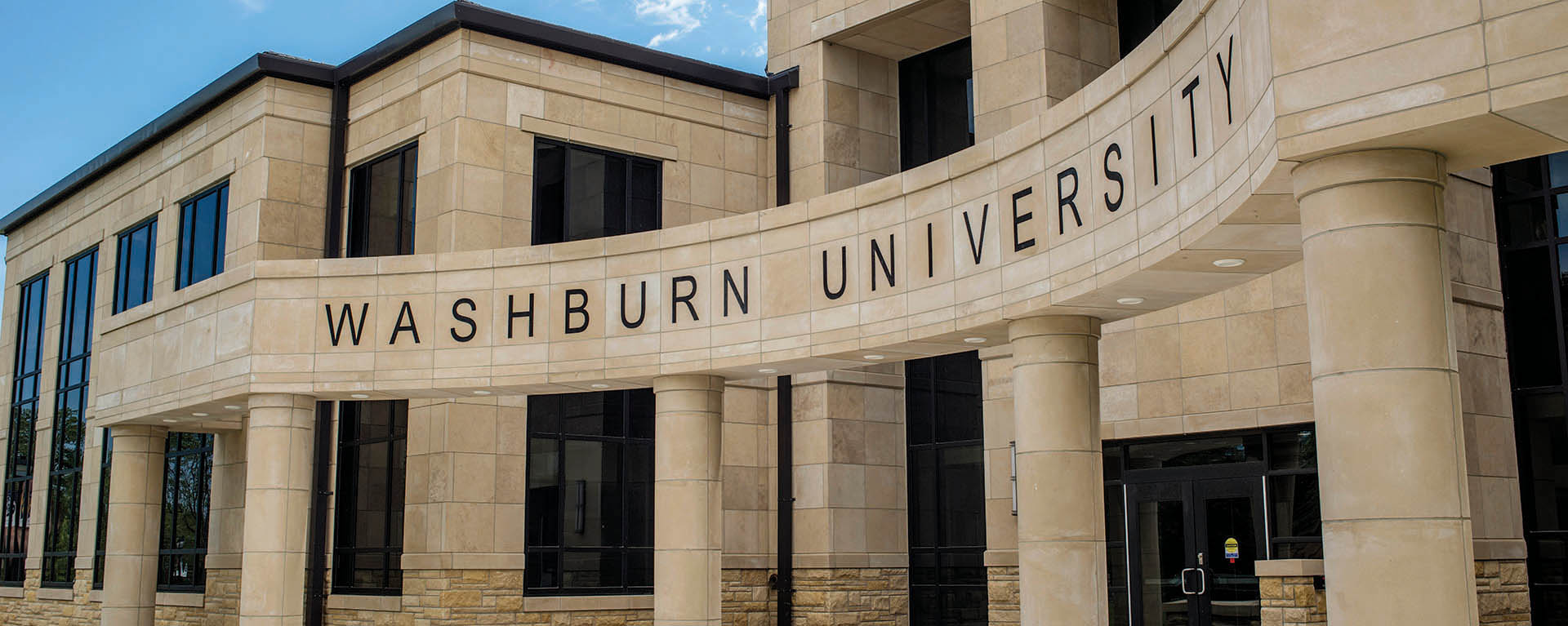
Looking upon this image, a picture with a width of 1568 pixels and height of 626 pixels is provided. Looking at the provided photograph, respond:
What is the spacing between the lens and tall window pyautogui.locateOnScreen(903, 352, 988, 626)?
23625 mm

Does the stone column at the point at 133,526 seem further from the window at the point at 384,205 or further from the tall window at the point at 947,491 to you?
the tall window at the point at 947,491

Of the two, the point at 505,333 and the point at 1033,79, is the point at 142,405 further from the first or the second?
the point at 1033,79

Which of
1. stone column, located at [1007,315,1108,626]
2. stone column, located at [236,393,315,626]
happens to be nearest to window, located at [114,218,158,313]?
stone column, located at [236,393,315,626]

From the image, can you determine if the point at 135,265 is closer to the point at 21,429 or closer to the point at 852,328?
the point at 21,429

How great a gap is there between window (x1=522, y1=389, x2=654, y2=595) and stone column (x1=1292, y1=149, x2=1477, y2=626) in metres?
15.7

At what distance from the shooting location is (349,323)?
19.9 metres

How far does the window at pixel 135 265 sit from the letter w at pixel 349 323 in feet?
38.3

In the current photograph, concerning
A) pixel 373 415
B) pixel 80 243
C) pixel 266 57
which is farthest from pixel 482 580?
pixel 80 243

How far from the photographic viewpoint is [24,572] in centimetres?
3422

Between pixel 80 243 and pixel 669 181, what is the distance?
16834 mm

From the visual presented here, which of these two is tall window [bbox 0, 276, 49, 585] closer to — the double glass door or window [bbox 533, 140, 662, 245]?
window [bbox 533, 140, 662, 245]

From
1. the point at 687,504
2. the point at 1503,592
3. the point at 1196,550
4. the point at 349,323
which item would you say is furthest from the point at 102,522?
the point at 1503,592

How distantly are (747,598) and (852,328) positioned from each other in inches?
381

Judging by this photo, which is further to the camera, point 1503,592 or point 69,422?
point 69,422
